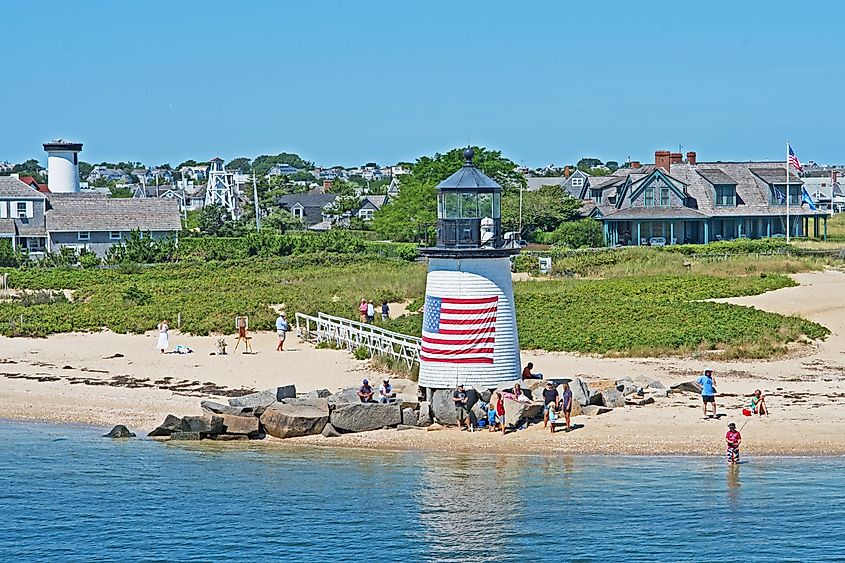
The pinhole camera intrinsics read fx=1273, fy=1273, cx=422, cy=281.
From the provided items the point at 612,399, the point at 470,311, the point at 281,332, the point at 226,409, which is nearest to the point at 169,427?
the point at 226,409

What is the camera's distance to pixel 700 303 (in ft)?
132

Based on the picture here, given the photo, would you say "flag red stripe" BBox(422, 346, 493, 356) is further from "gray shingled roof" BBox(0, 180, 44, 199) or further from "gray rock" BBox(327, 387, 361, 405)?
"gray shingled roof" BBox(0, 180, 44, 199)

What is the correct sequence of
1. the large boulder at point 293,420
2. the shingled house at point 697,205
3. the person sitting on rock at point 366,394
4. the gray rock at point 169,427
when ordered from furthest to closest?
the shingled house at point 697,205, the person sitting on rock at point 366,394, the gray rock at point 169,427, the large boulder at point 293,420

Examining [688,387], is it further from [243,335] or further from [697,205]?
[697,205]

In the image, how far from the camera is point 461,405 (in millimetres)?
24312

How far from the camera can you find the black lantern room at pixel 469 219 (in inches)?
935

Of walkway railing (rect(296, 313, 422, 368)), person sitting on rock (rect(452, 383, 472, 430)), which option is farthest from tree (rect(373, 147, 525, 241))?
person sitting on rock (rect(452, 383, 472, 430))

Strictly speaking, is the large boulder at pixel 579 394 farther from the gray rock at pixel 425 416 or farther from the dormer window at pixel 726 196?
the dormer window at pixel 726 196

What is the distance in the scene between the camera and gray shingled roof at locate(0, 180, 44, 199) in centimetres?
7025

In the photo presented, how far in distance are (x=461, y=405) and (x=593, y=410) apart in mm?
2845

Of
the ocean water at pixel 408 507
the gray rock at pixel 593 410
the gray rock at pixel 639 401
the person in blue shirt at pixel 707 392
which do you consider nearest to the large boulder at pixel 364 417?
the ocean water at pixel 408 507

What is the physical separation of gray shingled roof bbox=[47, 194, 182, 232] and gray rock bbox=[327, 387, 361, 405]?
152 feet

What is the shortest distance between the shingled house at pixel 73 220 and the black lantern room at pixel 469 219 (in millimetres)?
48212

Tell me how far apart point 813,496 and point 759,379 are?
31.0ft
